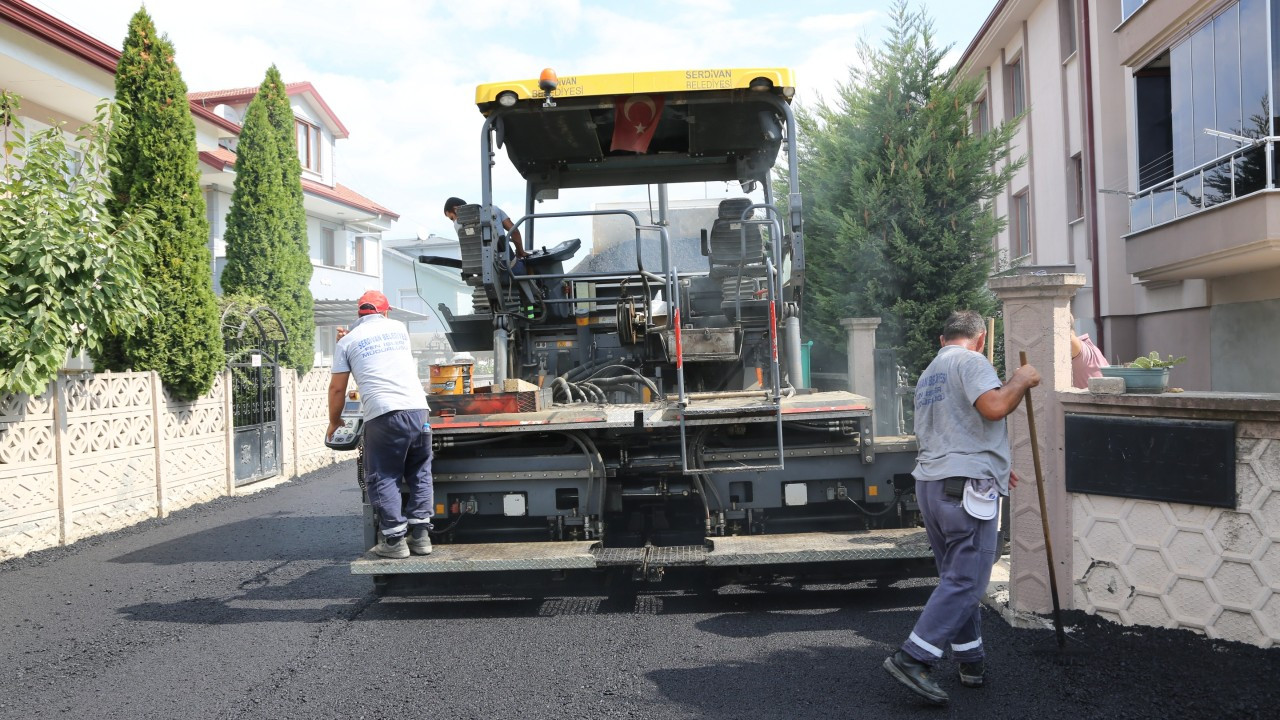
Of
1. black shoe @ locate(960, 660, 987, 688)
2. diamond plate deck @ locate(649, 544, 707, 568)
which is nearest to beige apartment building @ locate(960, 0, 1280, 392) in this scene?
diamond plate deck @ locate(649, 544, 707, 568)

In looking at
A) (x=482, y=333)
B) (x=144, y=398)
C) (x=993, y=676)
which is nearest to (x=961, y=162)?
(x=482, y=333)

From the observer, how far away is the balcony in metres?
10.8

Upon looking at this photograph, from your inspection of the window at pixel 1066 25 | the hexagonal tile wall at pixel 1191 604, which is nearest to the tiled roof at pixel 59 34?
the hexagonal tile wall at pixel 1191 604

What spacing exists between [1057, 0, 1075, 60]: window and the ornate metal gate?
559 inches

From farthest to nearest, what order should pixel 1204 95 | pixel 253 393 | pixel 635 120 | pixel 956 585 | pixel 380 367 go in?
1. pixel 253 393
2. pixel 1204 95
3. pixel 635 120
4. pixel 380 367
5. pixel 956 585

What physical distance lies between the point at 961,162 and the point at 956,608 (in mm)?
7709

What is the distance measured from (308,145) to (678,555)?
80.4 ft

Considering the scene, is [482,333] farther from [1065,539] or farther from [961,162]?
[961,162]

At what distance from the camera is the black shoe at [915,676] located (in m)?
3.78

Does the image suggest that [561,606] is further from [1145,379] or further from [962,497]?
[1145,379]

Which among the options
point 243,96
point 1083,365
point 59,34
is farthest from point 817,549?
point 243,96

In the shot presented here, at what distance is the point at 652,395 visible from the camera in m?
6.60

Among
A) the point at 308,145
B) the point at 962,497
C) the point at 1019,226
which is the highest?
the point at 308,145

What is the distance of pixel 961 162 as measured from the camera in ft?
34.8
